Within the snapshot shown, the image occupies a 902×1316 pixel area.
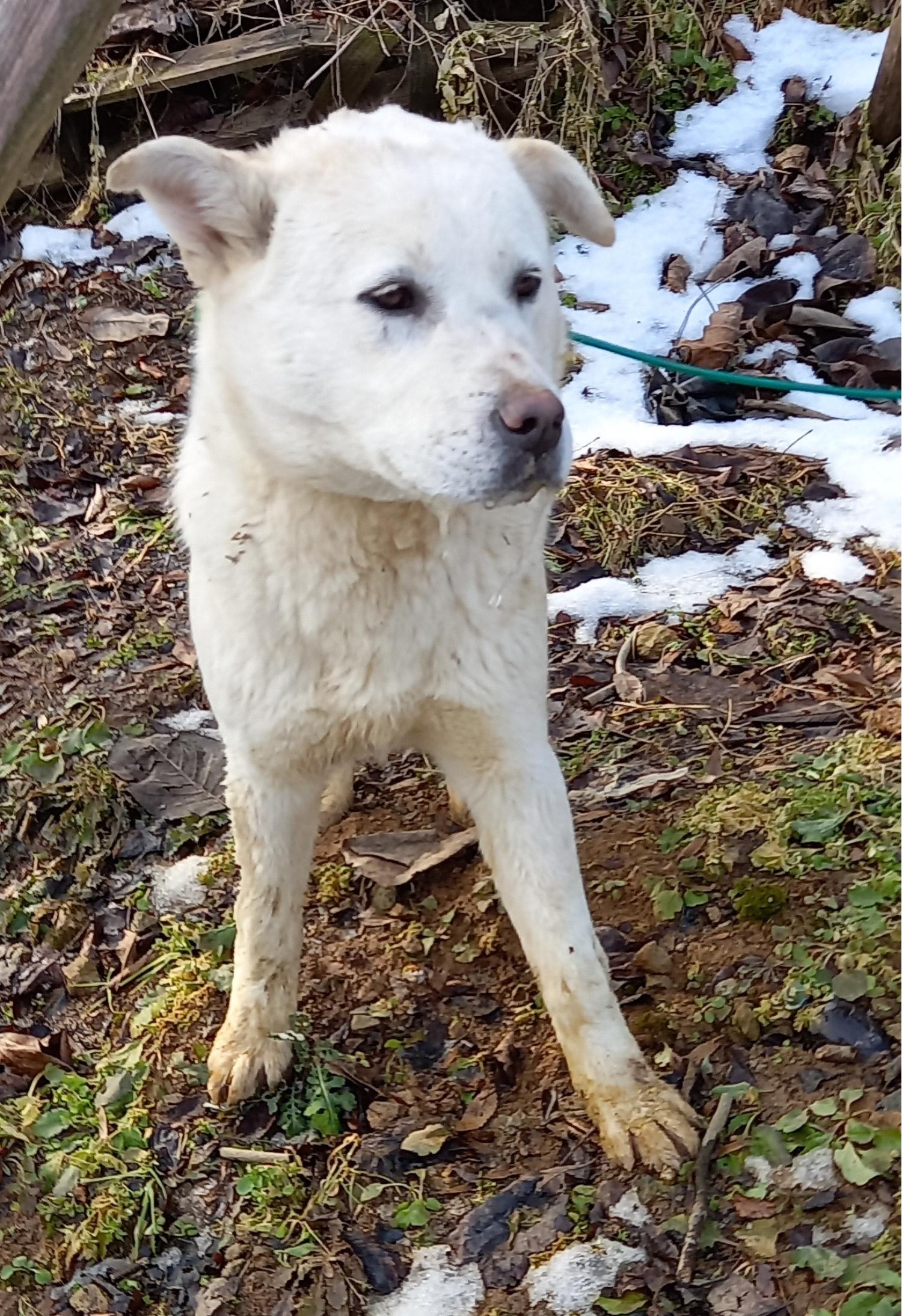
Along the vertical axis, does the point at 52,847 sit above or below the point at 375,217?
below

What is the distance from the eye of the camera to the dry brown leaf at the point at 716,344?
5000 mm

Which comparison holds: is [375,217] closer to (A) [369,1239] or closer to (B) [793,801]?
(B) [793,801]

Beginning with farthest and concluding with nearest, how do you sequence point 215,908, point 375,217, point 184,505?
point 215,908, point 184,505, point 375,217

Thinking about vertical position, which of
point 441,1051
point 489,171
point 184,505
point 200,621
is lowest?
point 441,1051

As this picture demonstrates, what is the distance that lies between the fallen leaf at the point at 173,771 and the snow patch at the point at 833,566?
79.5 inches

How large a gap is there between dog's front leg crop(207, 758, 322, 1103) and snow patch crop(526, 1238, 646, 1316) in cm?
70

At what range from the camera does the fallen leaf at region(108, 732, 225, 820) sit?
12.2 feet

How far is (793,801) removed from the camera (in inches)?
125

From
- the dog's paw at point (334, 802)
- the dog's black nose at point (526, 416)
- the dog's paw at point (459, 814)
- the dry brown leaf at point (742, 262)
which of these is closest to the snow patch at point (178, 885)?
the dog's paw at point (334, 802)

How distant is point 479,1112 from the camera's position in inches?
110

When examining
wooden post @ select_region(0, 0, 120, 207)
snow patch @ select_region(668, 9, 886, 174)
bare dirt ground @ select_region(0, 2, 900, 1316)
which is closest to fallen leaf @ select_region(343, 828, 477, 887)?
bare dirt ground @ select_region(0, 2, 900, 1316)

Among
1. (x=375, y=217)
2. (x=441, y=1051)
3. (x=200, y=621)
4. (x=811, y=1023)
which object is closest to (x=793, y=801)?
(x=811, y=1023)

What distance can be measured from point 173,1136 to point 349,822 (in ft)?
3.51

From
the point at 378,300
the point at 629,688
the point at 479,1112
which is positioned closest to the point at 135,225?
the point at 629,688
